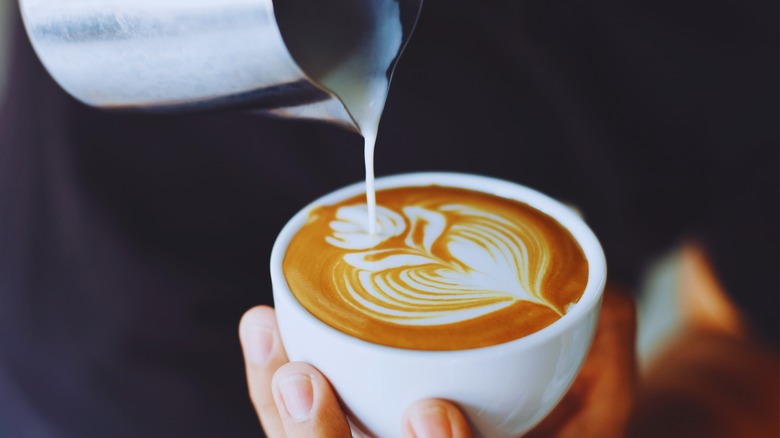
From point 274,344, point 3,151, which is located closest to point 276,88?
point 274,344

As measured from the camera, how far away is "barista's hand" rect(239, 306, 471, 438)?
0.55 m

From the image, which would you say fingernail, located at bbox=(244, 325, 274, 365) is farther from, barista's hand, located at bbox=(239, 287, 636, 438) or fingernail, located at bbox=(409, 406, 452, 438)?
fingernail, located at bbox=(409, 406, 452, 438)

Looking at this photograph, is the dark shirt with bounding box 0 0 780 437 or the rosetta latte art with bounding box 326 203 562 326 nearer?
the rosetta latte art with bounding box 326 203 562 326

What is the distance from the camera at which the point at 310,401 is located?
0.60 m

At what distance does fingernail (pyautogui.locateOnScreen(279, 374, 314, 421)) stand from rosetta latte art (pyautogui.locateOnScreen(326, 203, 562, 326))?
85mm

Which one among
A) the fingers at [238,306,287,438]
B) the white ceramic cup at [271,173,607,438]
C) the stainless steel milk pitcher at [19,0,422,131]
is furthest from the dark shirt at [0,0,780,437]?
the white ceramic cup at [271,173,607,438]

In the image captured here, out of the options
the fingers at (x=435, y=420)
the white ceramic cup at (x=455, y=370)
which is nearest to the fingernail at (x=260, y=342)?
the white ceramic cup at (x=455, y=370)

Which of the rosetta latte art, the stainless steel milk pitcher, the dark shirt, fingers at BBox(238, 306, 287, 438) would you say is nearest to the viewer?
the stainless steel milk pitcher

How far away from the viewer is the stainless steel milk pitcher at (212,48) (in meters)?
0.52

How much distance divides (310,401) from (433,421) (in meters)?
0.12

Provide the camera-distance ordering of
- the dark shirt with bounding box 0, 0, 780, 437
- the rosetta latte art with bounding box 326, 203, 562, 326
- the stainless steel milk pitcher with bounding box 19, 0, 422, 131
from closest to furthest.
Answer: the stainless steel milk pitcher with bounding box 19, 0, 422, 131 < the rosetta latte art with bounding box 326, 203, 562, 326 < the dark shirt with bounding box 0, 0, 780, 437

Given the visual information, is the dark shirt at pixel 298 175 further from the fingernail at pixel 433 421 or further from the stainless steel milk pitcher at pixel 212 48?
the fingernail at pixel 433 421

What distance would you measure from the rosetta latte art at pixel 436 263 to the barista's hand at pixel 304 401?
0.08 meters

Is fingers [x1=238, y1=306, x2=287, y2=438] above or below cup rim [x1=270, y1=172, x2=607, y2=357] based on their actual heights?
below
